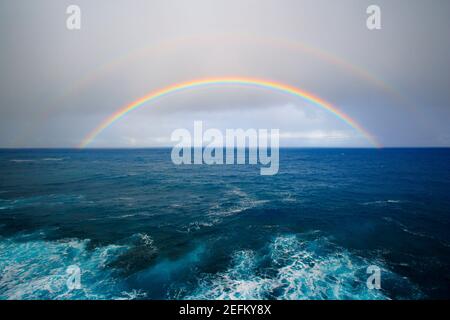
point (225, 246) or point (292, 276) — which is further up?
point (225, 246)

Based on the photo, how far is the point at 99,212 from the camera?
3041 centimetres

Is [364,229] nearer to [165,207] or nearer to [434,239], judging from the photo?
[434,239]

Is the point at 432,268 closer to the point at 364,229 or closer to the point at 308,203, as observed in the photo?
the point at 364,229

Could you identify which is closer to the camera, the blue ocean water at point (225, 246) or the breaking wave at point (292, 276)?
the breaking wave at point (292, 276)

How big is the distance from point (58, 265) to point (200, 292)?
12.9m

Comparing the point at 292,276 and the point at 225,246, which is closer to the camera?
the point at 292,276

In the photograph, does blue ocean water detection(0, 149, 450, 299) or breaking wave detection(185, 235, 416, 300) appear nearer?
breaking wave detection(185, 235, 416, 300)

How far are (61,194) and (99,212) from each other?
57.3ft

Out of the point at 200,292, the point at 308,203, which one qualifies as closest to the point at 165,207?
the point at 200,292

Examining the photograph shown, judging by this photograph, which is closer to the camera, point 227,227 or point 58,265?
point 58,265
